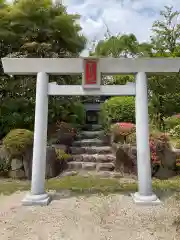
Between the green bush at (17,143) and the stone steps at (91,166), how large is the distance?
151 centimetres

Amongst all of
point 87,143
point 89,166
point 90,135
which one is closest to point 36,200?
point 89,166

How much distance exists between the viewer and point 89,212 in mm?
4469

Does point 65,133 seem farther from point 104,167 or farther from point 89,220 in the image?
point 89,220

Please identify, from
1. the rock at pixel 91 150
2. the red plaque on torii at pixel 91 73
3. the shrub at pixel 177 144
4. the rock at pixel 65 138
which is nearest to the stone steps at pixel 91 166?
the rock at pixel 91 150

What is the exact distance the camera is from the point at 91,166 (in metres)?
8.30

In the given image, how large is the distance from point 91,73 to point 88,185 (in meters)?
2.88

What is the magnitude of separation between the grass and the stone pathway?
810mm

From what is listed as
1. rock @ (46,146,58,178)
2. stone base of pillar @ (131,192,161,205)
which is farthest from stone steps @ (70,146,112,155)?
stone base of pillar @ (131,192,161,205)

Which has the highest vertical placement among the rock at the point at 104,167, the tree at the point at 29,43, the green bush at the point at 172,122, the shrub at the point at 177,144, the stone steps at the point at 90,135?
the tree at the point at 29,43

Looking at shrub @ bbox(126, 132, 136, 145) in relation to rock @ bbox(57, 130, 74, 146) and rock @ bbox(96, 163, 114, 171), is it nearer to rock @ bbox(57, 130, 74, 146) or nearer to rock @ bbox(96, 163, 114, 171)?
rock @ bbox(96, 163, 114, 171)

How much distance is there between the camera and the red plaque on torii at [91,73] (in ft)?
17.1

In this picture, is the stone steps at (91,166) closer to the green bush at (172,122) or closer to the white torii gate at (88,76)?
the white torii gate at (88,76)

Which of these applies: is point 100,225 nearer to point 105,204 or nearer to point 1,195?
point 105,204

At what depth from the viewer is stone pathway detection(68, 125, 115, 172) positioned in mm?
8328
